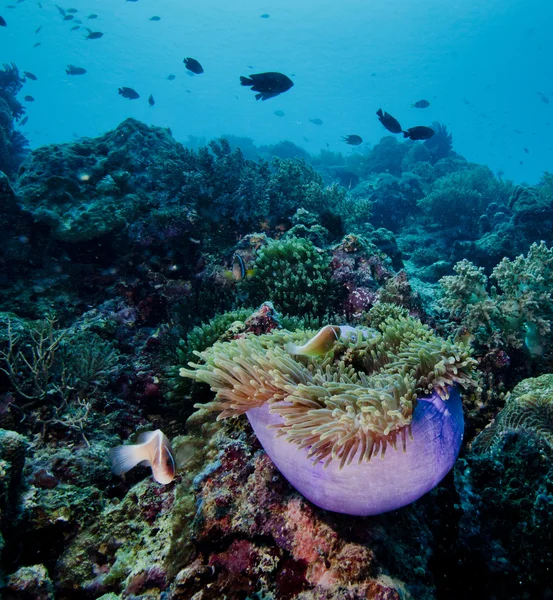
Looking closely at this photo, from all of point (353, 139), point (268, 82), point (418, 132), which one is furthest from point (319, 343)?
point (353, 139)

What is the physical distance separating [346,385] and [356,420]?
9.4 inches

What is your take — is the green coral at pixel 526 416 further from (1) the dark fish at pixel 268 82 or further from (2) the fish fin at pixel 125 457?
(1) the dark fish at pixel 268 82

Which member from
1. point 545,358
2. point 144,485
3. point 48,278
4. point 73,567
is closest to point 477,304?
point 545,358

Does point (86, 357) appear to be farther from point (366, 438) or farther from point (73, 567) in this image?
point (366, 438)

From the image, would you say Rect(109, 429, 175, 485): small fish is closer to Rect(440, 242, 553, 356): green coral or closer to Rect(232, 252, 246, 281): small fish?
Rect(232, 252, 246, 281): small fish

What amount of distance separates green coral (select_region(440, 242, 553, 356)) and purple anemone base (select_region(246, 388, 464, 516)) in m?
2.53

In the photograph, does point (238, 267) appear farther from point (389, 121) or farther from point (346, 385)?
point (389, 121)

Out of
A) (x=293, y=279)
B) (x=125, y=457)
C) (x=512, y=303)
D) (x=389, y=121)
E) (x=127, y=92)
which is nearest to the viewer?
(x=125, y=457)

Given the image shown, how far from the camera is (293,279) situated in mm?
4734

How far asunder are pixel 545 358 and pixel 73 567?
468cm

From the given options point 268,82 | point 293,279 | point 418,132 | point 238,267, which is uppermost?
point 268,82

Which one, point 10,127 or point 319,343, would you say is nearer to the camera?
point 319,343

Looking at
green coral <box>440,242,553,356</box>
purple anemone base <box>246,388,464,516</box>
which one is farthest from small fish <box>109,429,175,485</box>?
green coral <box>440,242,553,356</box>

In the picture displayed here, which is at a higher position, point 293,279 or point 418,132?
point 418,132
